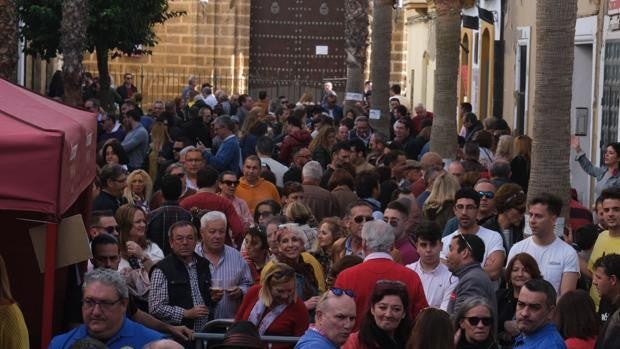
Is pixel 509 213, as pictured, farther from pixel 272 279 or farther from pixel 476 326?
pixel 476 326

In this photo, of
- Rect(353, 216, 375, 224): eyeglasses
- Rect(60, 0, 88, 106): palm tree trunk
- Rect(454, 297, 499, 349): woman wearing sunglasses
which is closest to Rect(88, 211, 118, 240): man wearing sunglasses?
Rect(353, 216, 375, 224): eyeglasses

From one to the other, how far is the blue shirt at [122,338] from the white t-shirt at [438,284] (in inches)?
116

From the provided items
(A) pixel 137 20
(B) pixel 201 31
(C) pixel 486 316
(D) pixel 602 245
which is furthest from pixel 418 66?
(C) pixel 486 316

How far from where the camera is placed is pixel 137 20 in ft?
110

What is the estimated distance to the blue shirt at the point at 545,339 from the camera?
920 cm

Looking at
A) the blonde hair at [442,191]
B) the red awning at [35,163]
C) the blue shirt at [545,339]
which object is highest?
the red awning at [35,163]

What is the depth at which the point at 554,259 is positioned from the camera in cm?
1180

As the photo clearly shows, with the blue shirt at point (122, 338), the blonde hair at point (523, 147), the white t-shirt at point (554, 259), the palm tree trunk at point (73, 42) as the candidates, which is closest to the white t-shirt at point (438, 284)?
the white t-shirt at point (554, 259)

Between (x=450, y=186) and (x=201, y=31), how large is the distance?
32383mm

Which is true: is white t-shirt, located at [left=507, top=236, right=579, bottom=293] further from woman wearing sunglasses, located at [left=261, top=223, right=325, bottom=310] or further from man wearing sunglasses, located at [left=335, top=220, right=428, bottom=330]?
woman wearing sunglasses, located at [left=261, top=223, right=325, bottom=310]

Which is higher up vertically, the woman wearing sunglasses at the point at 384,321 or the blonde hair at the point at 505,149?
the blonde hair at the point at 505,149

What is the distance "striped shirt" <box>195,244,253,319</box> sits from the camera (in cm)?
1184

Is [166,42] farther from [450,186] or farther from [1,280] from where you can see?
[1,280]

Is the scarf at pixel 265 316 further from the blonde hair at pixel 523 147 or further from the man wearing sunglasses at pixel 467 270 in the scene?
the blonde hair at pixel 523 147
